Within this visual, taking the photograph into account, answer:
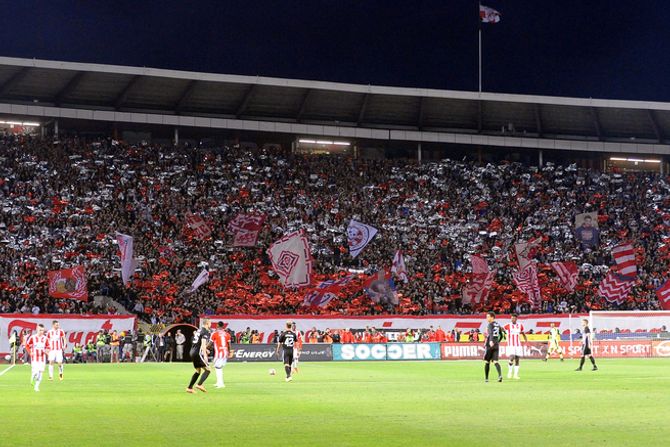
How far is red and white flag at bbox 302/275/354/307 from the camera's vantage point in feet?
198

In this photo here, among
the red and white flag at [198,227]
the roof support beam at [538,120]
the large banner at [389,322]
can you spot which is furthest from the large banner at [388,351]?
the roof support beam at [538,120]

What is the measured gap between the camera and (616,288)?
64.9m

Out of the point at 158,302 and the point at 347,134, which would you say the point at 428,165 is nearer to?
the point at 347,134

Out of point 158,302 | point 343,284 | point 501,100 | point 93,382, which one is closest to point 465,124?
point 501,100

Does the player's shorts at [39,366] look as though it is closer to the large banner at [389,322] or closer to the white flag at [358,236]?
the large banner at [389,322]

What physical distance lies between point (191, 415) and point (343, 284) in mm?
41232

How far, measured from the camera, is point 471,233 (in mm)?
73125

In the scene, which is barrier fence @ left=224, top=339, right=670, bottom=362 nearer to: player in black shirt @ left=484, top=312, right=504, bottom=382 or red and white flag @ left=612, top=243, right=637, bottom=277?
red and white flag @ left=612, top=243, right=637, bottom=277

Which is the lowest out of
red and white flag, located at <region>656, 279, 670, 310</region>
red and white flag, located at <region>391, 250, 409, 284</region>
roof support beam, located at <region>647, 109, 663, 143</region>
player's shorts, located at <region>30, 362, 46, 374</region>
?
player's shorts, located at <region>30, 362, 46, 374</region>

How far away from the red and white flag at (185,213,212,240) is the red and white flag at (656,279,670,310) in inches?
1206

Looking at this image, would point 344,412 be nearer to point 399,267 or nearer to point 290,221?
point 399,267

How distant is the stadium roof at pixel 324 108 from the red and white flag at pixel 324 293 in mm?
21610

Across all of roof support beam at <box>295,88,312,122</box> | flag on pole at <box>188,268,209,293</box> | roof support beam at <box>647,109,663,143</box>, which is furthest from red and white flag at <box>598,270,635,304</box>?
roof support beam at <box>295,88,312,122</box>

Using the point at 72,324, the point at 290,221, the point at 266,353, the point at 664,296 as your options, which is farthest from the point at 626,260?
the point at 72,324
